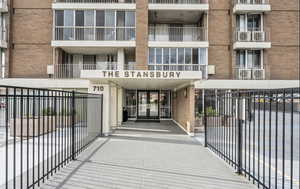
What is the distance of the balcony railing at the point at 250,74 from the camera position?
69.5ft

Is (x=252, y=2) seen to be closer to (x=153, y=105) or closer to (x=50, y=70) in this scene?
(x=153, y=105)

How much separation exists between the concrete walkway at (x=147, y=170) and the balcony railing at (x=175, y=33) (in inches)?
589

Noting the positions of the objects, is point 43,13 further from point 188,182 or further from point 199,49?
point 188,182

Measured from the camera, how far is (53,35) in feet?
68.9

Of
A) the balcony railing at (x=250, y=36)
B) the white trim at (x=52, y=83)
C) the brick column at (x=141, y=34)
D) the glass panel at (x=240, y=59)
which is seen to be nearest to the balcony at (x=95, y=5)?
the brick column at (x=141, y=34)

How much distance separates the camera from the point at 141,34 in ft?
68.7

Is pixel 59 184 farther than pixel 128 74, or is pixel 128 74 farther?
pixel 128 74

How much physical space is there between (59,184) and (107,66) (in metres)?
18.1

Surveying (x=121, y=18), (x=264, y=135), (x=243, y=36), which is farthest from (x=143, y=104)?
(x=264, y=135)

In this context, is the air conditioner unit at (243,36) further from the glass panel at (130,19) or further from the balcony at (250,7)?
the glass panel at (130,19)

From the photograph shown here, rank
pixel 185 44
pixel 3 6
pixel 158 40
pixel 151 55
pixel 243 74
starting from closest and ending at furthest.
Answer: pixel 3 6
pixel 185 44
pixel 151 55
pixel 243 74
pixel 158 40

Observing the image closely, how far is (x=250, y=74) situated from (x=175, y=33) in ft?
24.7

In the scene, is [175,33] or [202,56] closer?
[202,56]

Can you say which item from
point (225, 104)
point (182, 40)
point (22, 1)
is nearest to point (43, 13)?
point (22, 1)
